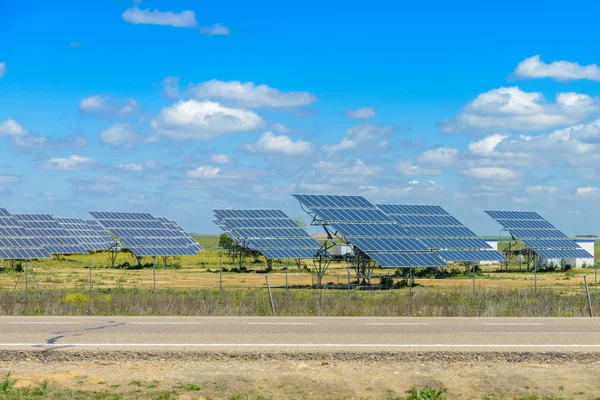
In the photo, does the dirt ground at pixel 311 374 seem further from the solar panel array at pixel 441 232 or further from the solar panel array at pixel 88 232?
the solar panel array at pixel 88 232

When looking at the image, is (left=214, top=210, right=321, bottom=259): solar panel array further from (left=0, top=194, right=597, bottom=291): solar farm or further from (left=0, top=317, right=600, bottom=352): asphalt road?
(left=0, top=317, right=600, bottom=352): asphalt road

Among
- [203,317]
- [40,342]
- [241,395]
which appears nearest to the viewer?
[241,395]

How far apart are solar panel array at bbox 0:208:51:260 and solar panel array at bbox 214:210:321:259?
15.5m

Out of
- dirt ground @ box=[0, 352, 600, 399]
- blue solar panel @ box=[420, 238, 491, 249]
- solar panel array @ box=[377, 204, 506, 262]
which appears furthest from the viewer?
solar panel array @ box=[377, 204, 506, 262]

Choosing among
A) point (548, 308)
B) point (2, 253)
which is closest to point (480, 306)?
point (548, 308)

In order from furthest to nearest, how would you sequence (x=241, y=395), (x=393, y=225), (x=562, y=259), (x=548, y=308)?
(x=562, y=259) < (x=393, y=225) < (x=548, y=308) < (x=241, y=395)

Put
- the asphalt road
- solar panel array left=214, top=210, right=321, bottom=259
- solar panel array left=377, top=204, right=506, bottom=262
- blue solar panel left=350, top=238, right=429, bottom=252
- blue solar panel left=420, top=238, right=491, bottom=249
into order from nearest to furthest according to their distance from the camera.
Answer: the asphalt road, blue solar panel left=350, top=238, right=429, bottom=252, blue solar panel left=420, top=238, right=491, bottom=249, solar panel array left=377, top=204, right=506, bottom=262, solar panel array left=214, top=210, right=321, bottom=259

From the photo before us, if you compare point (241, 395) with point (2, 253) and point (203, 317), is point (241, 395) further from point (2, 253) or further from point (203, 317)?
point (2, 253)

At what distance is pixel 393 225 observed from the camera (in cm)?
4806

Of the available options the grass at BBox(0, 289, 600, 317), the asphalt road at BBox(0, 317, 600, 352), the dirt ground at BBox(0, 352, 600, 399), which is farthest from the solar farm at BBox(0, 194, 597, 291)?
the dirt ground at BBox(0, 352, 600, 399)

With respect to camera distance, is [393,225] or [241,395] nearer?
[241,395]

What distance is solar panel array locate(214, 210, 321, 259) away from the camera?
63.1m

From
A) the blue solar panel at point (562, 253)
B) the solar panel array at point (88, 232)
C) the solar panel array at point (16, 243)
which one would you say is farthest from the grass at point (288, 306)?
the solar panel array at point (88, 232)

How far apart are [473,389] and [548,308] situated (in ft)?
41.5
